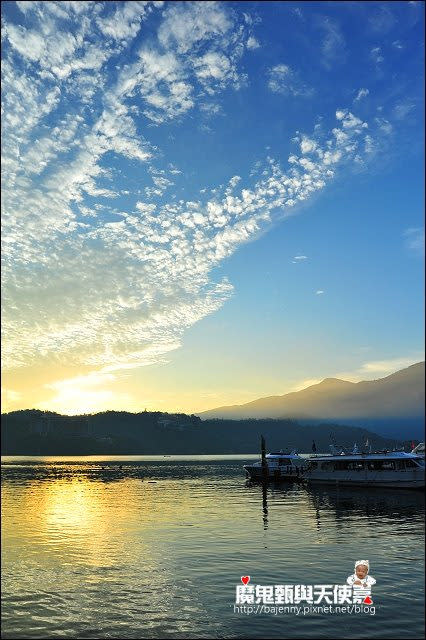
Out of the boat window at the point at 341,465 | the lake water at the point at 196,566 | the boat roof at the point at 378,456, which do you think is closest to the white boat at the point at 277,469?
the boat window at the point at 341,465

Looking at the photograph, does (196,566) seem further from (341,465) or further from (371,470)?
(341,465)

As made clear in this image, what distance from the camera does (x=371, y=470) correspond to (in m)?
79.1

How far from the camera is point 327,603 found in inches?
850

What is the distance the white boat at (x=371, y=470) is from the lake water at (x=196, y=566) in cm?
1590

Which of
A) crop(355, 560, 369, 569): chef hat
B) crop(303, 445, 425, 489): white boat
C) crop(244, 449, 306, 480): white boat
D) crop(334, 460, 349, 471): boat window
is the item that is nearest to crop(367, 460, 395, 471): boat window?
crop(303, 445, 425, 489): white boat

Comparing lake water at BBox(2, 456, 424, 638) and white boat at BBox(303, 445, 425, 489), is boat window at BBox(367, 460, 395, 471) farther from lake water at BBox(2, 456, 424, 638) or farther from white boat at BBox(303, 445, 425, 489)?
lake water at BBox(2, 456, 424, 638)

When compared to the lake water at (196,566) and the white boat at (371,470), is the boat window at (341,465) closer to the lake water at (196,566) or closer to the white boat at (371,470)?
the white boat at (371,470)

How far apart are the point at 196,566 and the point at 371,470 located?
57753mm

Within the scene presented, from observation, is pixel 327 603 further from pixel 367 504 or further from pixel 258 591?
pixel 367 504

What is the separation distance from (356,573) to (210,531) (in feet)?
57.5

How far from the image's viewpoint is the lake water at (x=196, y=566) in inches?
761

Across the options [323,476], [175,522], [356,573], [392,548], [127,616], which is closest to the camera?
[127,616]

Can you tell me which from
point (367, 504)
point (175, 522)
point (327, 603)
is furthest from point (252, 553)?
point (367, 504)

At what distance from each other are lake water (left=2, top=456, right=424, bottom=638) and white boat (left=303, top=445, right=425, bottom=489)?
52.2 feet
